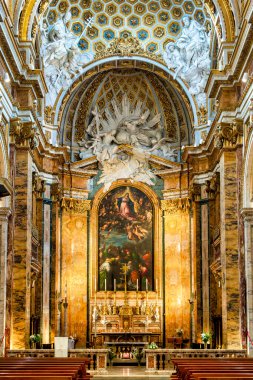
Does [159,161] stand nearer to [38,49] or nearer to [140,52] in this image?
[140,52]

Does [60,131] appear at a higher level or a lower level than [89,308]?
higher

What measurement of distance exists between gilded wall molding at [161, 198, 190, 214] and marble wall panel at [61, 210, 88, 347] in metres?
3.81

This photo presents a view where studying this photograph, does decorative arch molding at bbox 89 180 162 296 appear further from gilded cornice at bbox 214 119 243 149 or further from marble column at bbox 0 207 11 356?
marble column at bbox 0 207 11 356

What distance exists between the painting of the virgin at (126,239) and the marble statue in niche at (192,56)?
19.1 ft

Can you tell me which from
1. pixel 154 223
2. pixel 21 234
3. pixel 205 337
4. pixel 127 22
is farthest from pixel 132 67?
pixel 205 337

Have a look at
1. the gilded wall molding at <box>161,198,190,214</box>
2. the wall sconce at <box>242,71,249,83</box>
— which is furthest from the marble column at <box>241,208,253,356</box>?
the gilded wall molding at <box>161,198,190,214</box>

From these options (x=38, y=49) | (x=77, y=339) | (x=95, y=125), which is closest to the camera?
(x=38, y=49)

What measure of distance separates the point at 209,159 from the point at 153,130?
4205 millimetres

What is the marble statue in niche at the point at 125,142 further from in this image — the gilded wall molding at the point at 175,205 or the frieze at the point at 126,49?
the frieze at the point at 126,49

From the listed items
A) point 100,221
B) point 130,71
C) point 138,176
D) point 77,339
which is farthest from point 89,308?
point 130,71

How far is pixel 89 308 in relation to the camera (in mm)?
34969

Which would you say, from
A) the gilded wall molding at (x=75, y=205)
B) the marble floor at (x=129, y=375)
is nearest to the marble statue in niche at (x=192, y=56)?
the gilded wall molding at (x=75, y=205)

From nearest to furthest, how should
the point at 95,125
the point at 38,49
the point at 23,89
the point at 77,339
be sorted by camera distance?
the point at 23,89 → the point at 38,49 → the point at 77,339 → the point at 95,125

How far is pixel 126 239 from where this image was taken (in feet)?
118
